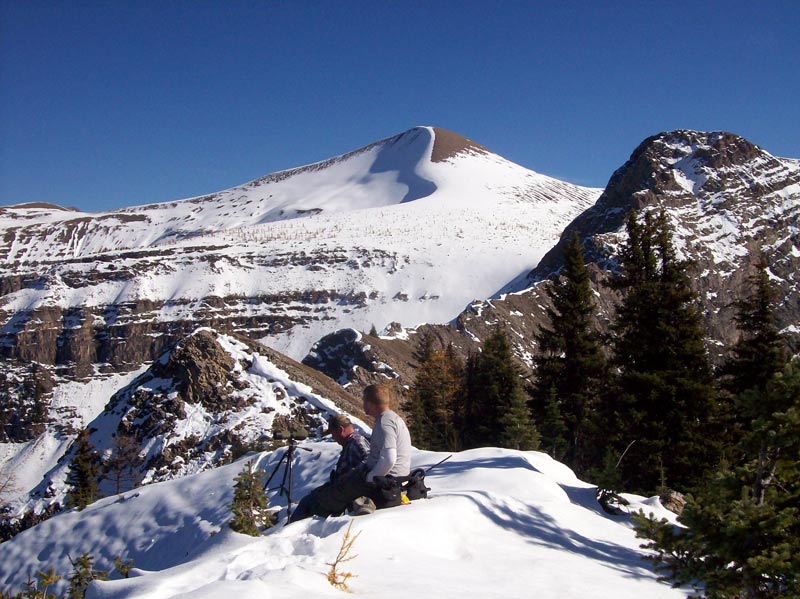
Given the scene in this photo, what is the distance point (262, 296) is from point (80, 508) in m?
79.3

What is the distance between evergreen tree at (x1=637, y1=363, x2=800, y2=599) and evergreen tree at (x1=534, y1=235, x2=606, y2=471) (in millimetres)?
17589

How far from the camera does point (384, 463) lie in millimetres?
7273

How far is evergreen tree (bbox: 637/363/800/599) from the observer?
572cm

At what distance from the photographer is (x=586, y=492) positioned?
11.4m

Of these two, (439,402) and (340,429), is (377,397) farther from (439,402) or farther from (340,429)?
(439,402)

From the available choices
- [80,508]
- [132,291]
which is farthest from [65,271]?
[80,508]

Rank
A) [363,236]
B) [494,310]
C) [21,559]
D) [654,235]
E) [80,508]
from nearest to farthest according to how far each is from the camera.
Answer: [21,559]
[80,508]
[654,235]
[494,310]
[363,236]

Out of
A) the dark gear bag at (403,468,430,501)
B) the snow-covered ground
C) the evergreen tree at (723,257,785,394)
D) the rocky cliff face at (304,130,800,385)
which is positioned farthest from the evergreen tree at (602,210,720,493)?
the rocky cliff face at (304,130,800,385)

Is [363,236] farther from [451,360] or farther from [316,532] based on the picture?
[316,532]

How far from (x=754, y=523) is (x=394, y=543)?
10.7 ft

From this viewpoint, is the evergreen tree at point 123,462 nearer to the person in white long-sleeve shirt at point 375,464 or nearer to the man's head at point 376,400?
the person in white long-sleeve shirt at point 375,464

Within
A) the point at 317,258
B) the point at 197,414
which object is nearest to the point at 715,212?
the point at 317,258

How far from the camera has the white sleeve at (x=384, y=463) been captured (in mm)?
7250

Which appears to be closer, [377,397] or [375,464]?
[375,464]
